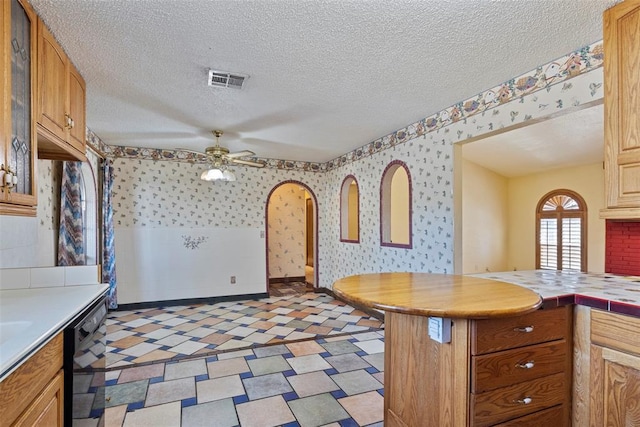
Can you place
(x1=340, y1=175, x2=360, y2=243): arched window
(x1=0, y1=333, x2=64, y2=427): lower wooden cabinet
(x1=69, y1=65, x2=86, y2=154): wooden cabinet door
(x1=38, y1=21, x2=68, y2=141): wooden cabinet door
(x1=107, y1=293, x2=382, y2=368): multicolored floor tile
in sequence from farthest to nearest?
(x1=340, y1=175, x2=360, y2=243): arched window, (x1=107, y1=293, x2=382, y2=368): multicolored floor tile, (x1=69, y1=65, x2=86, y2=154): wooden cabinet door, (x1=38, y1=21, x2=68, y2=141): wooden cabinet door, (x1=0, y1=333, x2=64, y2=427): lower wooden cabinet

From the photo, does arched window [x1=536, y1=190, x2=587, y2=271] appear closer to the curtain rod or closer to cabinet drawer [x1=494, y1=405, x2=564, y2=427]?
cabinet drawer [x1=494, y1=405, x2=564, y2=427]

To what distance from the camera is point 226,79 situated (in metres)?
2.33

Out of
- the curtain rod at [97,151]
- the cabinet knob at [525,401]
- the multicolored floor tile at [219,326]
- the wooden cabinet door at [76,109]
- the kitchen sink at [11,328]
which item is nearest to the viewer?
the kitchen sink at [11,328]

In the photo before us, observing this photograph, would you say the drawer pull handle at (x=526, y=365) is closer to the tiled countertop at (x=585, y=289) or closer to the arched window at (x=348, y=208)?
the tiled countertop at (x=585, y=289)

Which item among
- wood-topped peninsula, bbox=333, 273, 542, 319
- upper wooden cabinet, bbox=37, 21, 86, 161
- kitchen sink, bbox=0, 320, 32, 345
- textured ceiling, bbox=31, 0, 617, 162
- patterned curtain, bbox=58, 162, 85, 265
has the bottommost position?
kitchen sink, bbox=0, 320, 32, 345

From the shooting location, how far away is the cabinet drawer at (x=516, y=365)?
1.29m

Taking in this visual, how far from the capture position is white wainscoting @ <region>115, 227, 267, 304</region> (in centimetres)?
448

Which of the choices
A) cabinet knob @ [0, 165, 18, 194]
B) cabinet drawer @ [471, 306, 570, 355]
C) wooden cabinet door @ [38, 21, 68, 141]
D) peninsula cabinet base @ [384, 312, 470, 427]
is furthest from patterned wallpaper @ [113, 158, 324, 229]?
cabinet drawer @ [471, 306, 570, 355]

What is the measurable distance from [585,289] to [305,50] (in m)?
2.11

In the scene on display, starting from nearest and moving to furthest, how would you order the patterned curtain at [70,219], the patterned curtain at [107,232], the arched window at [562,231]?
1. the patterned curtain at [70,219]
2. the patterned curtain at [107,232]
3. the arched window at [562,231]

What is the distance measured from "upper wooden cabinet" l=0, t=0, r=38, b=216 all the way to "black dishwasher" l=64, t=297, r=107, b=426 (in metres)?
0.57

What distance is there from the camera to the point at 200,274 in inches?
190

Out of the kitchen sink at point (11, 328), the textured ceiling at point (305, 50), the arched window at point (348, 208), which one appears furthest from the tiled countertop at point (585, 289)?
the arched window at point (348, 208)

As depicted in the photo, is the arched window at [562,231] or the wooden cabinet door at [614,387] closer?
the wooden cabinet door at [614,387]
